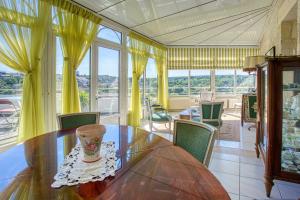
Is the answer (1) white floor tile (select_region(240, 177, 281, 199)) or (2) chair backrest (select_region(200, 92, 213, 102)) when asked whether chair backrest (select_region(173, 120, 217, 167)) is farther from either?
(2) chair backrest (select_region(200, 92, 213, 102))

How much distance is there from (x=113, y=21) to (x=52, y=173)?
388cm

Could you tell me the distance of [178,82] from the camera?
306 inches

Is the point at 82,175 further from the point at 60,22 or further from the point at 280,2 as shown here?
the point at 280,2

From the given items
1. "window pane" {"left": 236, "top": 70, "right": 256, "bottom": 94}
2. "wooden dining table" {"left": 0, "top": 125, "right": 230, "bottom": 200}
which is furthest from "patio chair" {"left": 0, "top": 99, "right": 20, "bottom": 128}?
"window pane" {"left": 236, "top": 70, "right": 256, "bottom": 94}

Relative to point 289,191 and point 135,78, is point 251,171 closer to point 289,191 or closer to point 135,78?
point 289,191

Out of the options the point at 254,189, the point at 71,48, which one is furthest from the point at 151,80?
the point at 254,189

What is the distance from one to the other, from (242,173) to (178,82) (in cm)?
551

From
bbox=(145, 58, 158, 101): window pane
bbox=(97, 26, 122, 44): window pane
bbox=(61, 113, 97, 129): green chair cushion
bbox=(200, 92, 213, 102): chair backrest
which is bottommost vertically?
bbox=(61, 113, 97, 129): green chair cushion

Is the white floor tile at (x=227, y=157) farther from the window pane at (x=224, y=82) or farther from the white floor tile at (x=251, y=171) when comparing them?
the window pane at (x=224, y=82)

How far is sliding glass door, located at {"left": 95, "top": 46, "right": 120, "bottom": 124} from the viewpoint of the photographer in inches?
162

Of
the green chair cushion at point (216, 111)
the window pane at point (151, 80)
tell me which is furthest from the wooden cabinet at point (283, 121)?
the window pane at point (151, 80)

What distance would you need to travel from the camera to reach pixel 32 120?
102 inches

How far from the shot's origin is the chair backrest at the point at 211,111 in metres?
3.66

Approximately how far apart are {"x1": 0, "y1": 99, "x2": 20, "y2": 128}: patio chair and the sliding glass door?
1.52 m
